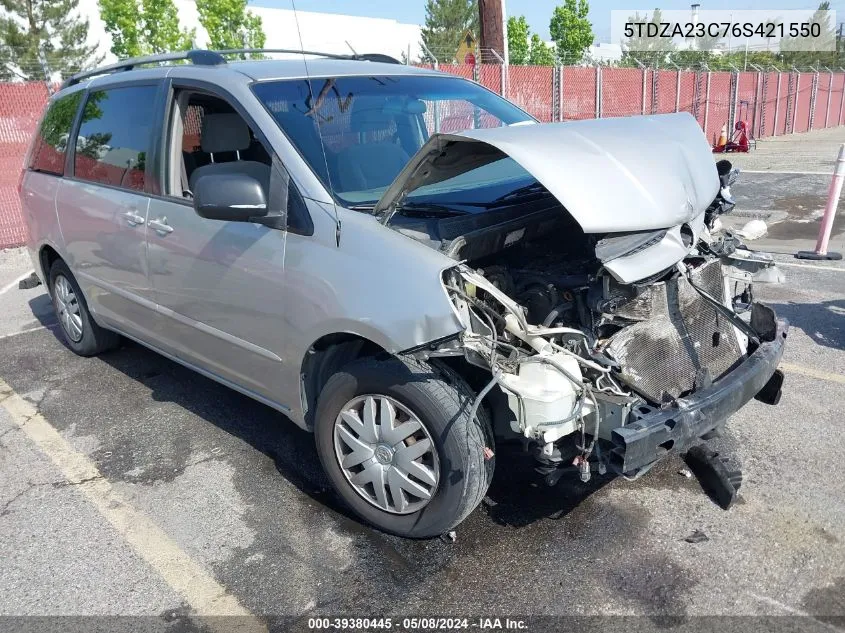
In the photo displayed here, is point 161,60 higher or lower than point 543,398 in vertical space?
higher

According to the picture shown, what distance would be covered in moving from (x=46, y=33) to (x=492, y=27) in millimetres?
22702

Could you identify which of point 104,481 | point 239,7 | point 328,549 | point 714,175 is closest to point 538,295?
point 714,175

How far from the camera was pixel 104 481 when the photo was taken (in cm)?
372

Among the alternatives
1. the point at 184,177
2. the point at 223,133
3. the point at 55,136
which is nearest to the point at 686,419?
the point at 223,133

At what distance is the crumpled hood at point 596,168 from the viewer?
270cm

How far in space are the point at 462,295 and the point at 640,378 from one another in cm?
77

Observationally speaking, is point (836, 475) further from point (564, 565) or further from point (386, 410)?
point (386, 410)

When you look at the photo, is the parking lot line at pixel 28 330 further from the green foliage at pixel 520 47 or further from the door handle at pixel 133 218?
the green foliage at pixel 520 47

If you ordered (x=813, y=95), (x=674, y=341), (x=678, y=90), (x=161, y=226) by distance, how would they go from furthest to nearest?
(x=813, y=95) < (x=678, y=90) < (x=161, y=226) < (x=674, y=341)

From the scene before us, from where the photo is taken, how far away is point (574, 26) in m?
43.0

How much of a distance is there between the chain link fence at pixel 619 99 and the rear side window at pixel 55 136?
2.67m

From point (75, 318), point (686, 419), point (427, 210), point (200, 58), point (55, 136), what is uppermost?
point (200, 58)

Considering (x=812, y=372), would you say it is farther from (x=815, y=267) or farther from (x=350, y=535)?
(x=350, y=535)

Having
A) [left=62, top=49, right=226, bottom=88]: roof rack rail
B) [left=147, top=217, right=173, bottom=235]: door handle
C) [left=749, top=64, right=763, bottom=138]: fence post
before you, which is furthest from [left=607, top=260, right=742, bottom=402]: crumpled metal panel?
[left=749, top=64, right=763, bottom=138]: fence post
